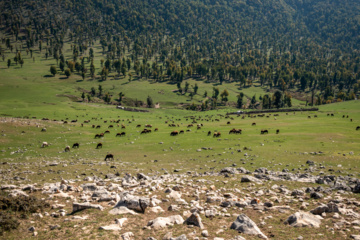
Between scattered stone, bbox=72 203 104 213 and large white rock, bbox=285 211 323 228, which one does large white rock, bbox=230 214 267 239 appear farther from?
scattered stone, bbox=72 203 104 213

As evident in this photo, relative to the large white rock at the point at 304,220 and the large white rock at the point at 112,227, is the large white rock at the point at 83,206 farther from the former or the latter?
the large white rock at the point at 304,220

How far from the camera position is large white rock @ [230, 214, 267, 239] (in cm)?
868

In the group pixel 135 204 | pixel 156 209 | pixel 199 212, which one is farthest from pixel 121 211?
pixel 199 212

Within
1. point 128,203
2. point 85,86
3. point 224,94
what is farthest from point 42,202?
point 85,86

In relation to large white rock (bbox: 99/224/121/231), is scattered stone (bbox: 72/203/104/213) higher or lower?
lower

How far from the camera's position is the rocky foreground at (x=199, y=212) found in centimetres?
864

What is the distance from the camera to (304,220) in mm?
9516

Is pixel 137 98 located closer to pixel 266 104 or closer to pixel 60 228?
pixel 266 104

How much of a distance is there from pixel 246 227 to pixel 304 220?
9.59 feet

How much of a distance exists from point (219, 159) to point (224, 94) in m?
158

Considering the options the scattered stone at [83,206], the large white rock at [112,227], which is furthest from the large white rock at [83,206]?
the large white rock at [112,227]

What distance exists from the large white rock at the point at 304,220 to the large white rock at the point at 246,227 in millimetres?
1841

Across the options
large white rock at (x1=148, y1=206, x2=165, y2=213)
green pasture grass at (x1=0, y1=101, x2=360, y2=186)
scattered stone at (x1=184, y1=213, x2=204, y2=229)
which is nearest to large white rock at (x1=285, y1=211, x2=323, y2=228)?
scattered stone at (x1=184, y1=213, x2=204, y2=229)

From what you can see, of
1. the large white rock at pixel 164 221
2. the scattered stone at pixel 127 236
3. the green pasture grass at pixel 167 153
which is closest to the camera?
the scattered stone at pixel 127 236
